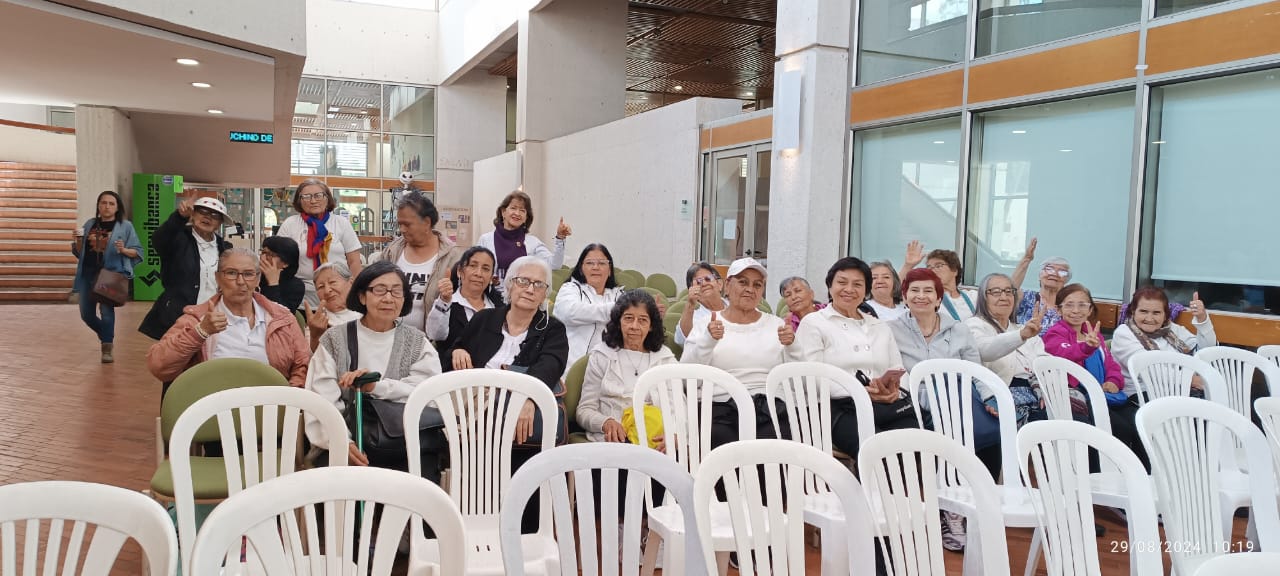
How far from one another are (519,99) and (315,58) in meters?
Result: 6.59

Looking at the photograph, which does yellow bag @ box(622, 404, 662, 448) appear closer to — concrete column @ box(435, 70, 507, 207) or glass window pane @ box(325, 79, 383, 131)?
concrete column @ box(435, 70, 507, 207)

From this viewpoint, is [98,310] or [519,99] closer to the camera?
[98,310]

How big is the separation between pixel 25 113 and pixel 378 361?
22.7 metres

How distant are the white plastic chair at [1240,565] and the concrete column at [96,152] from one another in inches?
465

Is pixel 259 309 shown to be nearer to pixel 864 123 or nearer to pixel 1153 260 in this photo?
pixel 1153 260

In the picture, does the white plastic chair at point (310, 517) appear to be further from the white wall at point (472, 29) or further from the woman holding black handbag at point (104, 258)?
the white wall at point (472, 29)

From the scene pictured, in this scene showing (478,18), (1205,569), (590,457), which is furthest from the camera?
(478,18)

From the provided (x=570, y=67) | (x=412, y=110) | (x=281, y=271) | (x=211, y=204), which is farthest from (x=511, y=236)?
(x=412, y=110)

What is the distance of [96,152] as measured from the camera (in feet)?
34.0

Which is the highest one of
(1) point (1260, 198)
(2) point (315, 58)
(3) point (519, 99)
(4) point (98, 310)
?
(2) point (315, 58)

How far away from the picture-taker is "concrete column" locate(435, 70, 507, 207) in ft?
65.5

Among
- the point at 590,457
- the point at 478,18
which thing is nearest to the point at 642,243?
the point at 478,18

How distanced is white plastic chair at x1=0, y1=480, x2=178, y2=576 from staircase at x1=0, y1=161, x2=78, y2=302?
14.1 meters

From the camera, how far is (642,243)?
39.1 feet
